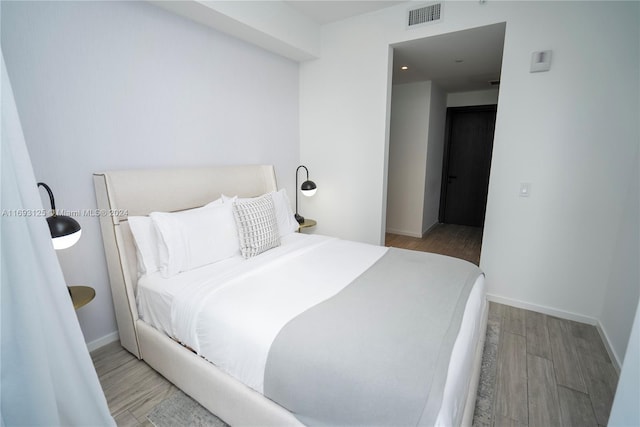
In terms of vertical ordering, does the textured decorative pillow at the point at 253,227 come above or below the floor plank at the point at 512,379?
above

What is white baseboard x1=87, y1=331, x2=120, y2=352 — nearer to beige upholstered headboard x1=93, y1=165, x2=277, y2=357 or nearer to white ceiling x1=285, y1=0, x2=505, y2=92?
beige upholstered headboard x1=93, y1=165, x2=277, y2=357

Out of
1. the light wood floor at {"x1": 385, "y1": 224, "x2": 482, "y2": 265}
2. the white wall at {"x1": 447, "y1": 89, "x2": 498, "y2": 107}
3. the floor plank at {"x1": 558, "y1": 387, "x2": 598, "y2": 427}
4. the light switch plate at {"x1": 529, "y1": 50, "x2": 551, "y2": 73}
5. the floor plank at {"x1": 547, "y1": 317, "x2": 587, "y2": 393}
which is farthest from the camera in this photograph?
the white wall at {"x1": 447, "y1": 89, "x2": 498, "y2": 107}

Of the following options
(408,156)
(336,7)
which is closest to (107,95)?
(336,7)

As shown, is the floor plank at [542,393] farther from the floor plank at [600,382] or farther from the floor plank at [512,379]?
the floor plank at [600,382]

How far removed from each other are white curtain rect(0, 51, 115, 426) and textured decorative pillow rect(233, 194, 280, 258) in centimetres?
118

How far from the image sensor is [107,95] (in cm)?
192

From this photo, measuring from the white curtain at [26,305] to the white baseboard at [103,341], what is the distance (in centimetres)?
114

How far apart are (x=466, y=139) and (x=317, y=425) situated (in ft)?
17.8

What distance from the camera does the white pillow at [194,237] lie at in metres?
1.88

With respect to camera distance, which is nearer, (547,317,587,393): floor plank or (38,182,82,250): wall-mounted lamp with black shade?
(38,182,82,250): wall-mounted lamp with black shade

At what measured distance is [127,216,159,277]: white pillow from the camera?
1.89m

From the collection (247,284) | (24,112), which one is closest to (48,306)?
(247,284)

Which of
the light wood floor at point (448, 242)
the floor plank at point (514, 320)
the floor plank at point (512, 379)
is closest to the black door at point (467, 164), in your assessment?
the light wood floor at point (448, 242)

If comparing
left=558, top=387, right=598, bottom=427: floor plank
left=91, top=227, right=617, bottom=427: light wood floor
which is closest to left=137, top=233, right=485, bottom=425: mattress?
left=91, top=227, right=617, bottom=427: light wood floor
